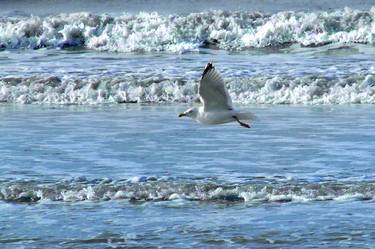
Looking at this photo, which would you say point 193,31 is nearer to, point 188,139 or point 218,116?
point 188,139

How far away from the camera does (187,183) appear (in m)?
9.94

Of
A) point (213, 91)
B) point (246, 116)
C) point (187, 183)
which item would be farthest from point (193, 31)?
point (246, 116)

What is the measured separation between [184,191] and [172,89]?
762cm

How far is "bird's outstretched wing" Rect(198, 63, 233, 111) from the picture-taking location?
962 centimetres

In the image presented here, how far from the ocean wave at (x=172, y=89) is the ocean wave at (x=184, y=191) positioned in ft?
20.5

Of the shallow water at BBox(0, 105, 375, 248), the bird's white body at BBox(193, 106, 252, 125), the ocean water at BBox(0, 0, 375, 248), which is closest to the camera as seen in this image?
the shallow water at BBox(0, 105, 375, 248)

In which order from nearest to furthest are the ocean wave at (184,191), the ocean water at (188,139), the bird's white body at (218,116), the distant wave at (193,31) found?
the ocean water at (188,139)
the ocean wave at (184,191)
the bird's white body at (218,116)
the distant wave at (193,31)

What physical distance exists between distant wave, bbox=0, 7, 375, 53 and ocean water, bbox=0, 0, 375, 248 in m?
0.06

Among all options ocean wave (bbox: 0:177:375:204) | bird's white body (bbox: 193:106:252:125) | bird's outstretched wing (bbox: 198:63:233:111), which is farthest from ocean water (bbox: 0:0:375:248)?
bird's outstretched wing (bbox: 198:63:233:111)

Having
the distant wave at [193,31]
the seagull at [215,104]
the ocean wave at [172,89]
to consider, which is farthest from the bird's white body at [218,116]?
the distant wave at [193,31]

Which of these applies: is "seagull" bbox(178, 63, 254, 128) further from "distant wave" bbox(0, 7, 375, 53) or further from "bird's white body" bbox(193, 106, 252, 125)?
"distant wave" bbox(0, 7, 375, 53)

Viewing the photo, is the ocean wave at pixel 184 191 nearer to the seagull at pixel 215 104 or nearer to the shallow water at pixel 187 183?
the shallow water at pixel 187 183

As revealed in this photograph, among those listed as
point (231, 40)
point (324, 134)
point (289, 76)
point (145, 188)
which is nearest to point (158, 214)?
point (145, 188)

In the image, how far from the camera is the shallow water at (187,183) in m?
8.42
